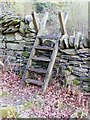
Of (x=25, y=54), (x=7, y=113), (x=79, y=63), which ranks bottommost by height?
(x=7, y=113)

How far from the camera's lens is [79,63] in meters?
4.97

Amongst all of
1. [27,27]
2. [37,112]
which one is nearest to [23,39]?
[27,27]

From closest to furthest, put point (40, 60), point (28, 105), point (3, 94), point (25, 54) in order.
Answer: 1. point (28, 105)
2. point (3, 94)
3. point (40, 60)
4. point (25, 54)

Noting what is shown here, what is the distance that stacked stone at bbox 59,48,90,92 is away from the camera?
4.93 metres

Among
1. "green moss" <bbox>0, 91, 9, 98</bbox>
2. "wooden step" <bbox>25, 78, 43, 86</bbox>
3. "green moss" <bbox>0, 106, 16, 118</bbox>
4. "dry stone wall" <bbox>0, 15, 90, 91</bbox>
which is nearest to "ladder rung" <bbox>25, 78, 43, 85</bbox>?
"wooden step" <bbox>25, 78, 43, 86</bbox>

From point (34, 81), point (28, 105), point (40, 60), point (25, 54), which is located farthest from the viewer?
point (25, 54)

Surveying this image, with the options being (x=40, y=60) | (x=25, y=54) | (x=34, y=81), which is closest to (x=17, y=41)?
(x=25, y=54)

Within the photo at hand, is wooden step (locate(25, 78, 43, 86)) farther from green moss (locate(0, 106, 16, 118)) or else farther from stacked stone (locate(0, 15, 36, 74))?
A: green moss (locate(0, 106, 16, 118))

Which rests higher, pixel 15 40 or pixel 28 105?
pixel 15 40

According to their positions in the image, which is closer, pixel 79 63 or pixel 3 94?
pixel 3 94

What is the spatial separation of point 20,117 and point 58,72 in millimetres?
1830

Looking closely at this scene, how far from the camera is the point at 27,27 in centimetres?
572

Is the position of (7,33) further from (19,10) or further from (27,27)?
(19,10)

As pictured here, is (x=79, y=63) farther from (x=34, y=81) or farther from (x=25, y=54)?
(x=25, y=54)
